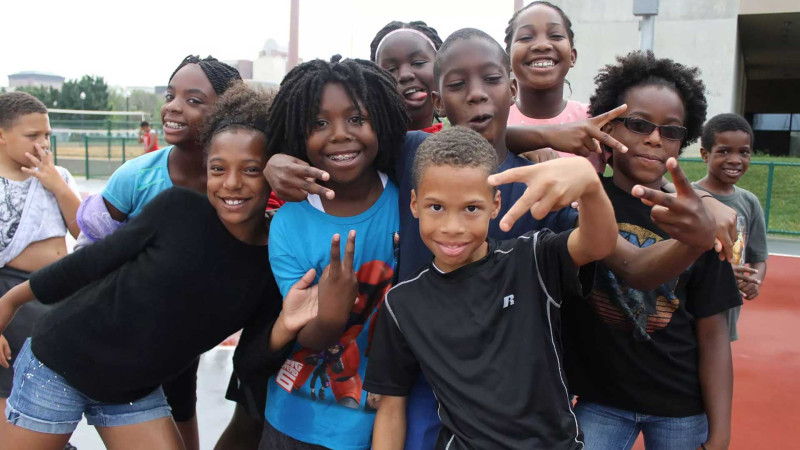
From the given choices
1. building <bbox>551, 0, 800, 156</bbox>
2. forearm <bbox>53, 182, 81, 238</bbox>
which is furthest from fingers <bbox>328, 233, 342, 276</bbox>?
building <bbox>551, 0, 800, 156</bbox>

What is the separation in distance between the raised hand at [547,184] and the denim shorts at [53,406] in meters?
1.57

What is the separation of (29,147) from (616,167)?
278cm

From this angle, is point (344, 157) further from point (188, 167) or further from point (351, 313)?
point (188, 167)

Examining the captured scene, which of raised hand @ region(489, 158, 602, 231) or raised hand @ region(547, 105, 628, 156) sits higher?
raised hand @ region(547, 105, 628, 156)

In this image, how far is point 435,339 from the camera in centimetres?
184

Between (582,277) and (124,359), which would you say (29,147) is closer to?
(124,359)

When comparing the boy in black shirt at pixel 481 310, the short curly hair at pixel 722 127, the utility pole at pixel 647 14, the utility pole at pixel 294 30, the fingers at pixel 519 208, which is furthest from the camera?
the utility pole at pixel 294 30

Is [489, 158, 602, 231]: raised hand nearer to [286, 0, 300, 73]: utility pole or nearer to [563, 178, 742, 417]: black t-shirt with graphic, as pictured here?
[563, 178, 742, 417]: black t-shirt with graphic

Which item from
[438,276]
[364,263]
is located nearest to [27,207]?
[364,263]

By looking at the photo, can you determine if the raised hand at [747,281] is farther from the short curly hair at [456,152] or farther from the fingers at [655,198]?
the short curly hair at [456,152]

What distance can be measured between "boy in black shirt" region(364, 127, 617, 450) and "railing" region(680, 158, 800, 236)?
1189 cm

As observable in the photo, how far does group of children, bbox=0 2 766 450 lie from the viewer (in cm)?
182

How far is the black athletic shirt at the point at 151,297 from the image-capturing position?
86.1 inches

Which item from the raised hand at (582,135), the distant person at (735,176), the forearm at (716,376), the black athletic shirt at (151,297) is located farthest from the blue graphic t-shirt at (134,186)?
the distant person at (735,176)
